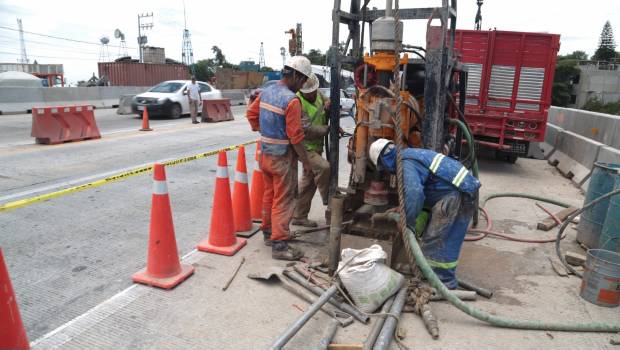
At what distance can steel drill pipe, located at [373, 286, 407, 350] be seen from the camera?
2836mm

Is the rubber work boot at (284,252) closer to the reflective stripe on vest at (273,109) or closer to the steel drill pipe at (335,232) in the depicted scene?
the steel drill pipe at (335,232)

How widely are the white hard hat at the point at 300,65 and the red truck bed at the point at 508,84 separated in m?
6.16

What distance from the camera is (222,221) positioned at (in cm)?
435

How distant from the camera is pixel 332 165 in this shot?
4.84m

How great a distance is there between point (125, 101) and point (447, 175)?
58.3 feet

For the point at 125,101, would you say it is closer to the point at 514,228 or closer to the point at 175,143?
the point at 175,143

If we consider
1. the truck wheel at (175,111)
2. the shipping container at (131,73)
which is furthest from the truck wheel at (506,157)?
the shipping container at (131,73)

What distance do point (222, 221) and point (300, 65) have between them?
5.82ft

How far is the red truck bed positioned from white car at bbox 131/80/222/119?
11.8 m

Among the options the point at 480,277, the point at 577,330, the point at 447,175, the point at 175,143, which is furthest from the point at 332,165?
the point at 175,143

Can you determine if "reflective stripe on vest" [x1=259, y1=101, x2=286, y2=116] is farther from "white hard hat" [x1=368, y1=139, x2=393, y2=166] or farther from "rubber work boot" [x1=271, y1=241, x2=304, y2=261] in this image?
"rubber work boot" [x1=271, y1=241, x2=304, y2=261]

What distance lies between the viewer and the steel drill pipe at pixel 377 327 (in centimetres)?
285

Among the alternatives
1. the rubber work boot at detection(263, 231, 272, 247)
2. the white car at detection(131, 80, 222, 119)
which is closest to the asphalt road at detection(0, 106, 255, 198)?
the white car at detection(131, 80, 222, 119)

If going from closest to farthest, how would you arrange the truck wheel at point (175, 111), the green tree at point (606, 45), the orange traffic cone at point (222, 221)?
the orange traffic cone at point (222, 221), the truck wheel at point (175, 111), the green tree at point (606, 45)
